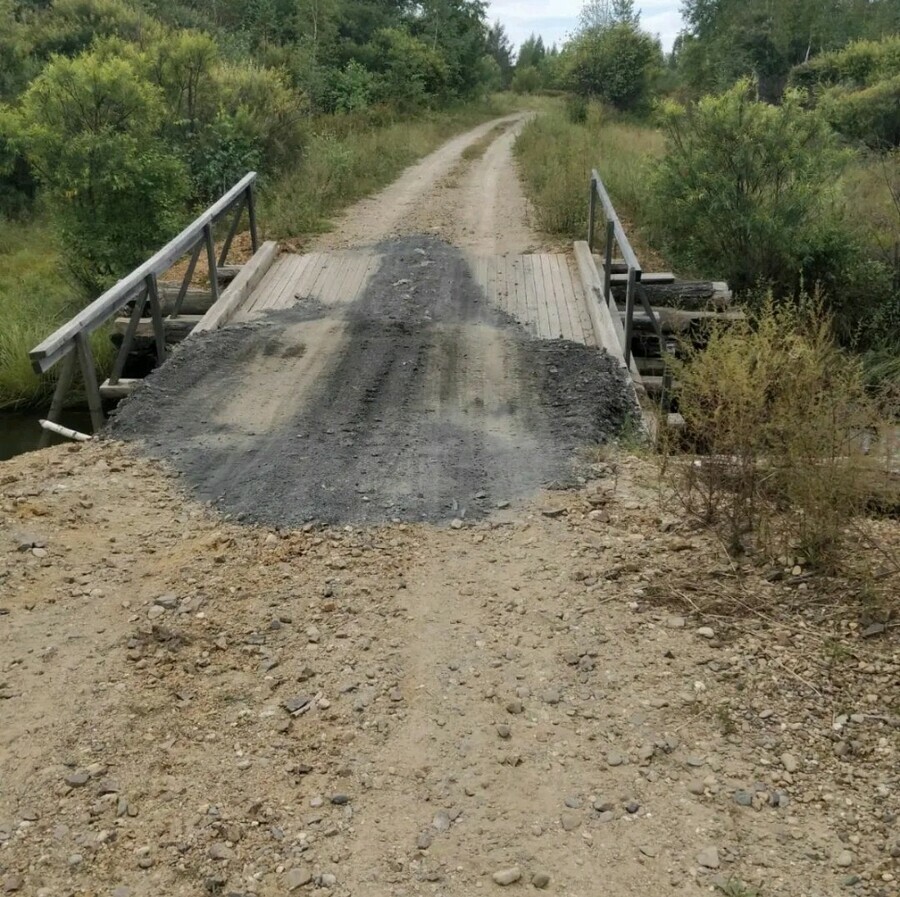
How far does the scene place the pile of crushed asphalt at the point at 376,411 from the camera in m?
5.22

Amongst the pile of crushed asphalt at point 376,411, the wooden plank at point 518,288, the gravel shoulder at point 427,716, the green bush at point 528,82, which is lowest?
the gravel shoulder at point 427,716

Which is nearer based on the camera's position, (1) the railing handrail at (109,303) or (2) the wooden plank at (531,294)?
(1) the railing handrail at (109,303)

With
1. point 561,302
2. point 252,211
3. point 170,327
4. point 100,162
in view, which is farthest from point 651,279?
point 100,162

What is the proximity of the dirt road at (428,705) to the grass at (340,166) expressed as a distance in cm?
757

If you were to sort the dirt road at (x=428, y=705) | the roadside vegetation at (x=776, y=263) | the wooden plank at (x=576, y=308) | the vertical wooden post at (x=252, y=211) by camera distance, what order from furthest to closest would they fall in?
the vertical wooden post at (x=252, y=211) → the wooden plank at (x=576, y=308) → the roadside vegetation at (x=776, y=263) → the dirt road at (x=428, y=705)

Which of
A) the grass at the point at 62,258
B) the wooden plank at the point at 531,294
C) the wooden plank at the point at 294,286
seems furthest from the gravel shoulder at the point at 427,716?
the grass at the point at 62,258

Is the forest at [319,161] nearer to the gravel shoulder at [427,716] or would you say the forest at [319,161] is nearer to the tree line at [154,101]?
the tree line at [154,101]

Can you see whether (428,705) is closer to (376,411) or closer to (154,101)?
(376,411)

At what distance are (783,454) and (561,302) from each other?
4697 mm

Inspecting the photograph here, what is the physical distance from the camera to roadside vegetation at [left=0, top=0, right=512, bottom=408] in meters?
11.3

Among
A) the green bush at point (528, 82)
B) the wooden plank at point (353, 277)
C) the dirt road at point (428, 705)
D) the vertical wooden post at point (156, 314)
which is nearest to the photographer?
the dirt road at point (428, 705)

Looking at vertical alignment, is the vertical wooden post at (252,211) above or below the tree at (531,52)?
below

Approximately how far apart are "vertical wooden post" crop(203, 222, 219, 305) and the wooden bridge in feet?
0.05

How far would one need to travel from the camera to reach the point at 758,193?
10.5 metres
